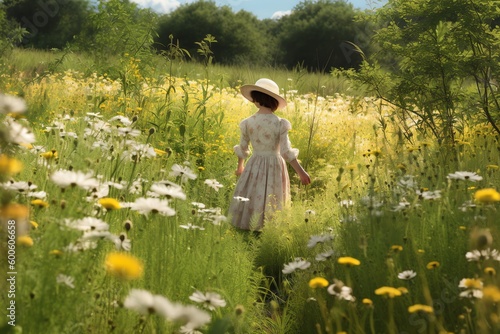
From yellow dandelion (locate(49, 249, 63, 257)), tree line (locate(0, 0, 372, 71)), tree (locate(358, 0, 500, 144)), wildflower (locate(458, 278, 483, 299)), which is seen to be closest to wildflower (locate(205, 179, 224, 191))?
yellow dandelion (locate(49, 249, 63, 257))

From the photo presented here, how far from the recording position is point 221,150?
6785 millimetres

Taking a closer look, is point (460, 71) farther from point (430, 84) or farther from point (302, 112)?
point (302, 112)

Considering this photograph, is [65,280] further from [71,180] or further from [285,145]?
[285,145]

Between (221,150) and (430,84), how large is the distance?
214cm

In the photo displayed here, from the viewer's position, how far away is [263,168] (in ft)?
18.8

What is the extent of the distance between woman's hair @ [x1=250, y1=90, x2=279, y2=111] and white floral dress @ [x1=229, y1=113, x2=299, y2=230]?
0.14 meters

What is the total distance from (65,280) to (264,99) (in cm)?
400

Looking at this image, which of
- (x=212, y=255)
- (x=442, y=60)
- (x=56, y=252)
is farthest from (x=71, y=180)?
(x=442, y=60)

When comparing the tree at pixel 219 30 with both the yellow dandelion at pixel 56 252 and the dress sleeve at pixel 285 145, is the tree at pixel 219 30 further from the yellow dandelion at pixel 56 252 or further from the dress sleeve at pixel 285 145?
the yellow dandelion at pixel 56 252

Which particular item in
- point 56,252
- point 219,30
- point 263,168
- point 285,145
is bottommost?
point 263,168

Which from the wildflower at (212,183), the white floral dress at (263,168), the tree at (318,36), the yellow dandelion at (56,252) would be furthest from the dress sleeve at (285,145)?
the tree at (318,36)

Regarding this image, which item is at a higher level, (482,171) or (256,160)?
(482,171)

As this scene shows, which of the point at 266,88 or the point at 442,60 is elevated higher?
the point at 442,60

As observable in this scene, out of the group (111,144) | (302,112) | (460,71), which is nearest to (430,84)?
(460,71)
